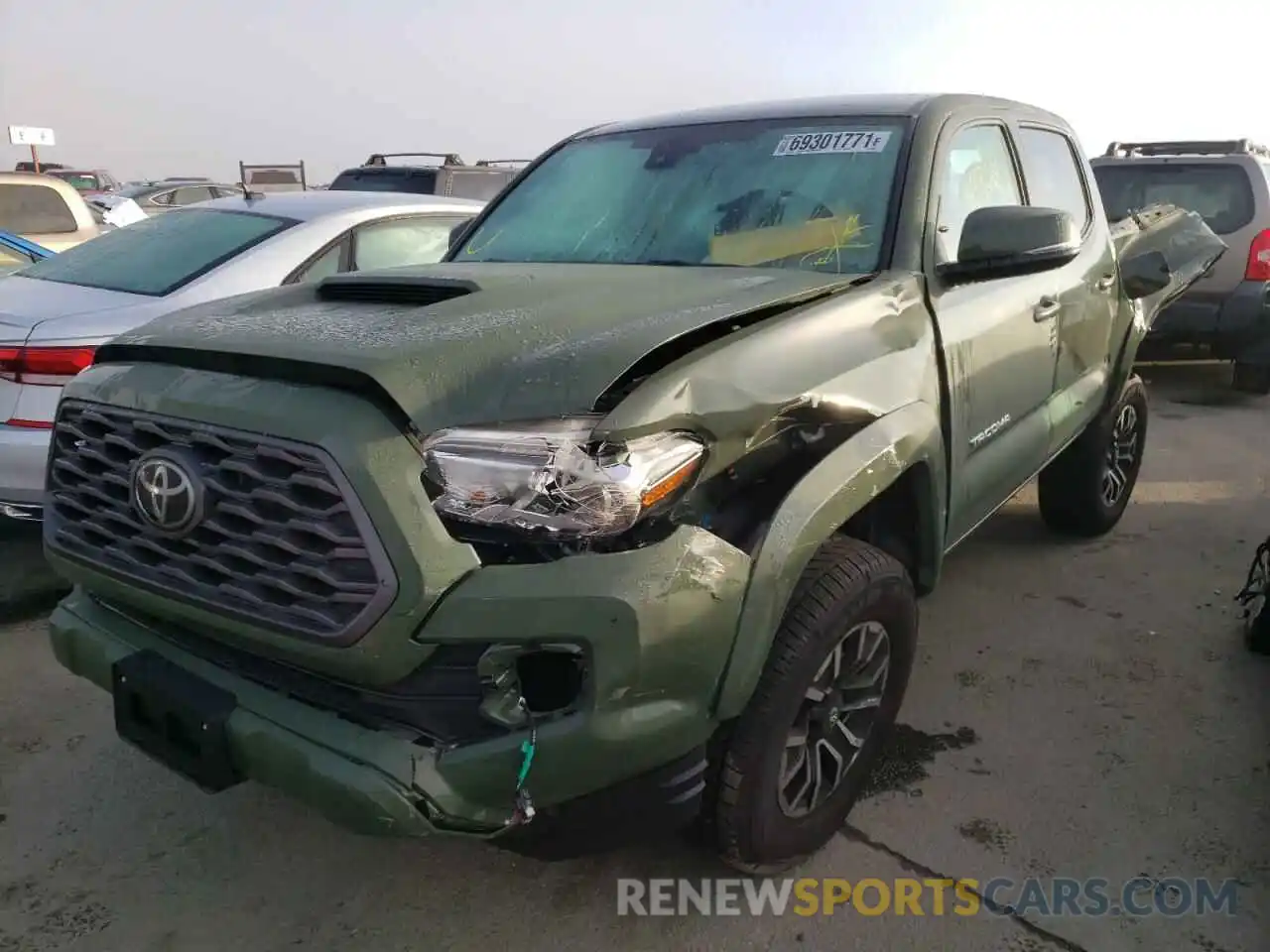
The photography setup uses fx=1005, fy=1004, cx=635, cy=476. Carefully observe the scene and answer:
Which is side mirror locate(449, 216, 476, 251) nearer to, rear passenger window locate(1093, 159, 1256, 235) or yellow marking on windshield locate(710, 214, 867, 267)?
yellow marking on windshield locate(710, 214, 867, 267)

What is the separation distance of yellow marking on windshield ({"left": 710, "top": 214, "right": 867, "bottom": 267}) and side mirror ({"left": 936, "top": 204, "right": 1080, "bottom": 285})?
0.90ft

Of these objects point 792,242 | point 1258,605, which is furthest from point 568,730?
point 1258,605

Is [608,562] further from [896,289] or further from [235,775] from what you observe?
[896,289]

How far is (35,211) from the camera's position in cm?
820

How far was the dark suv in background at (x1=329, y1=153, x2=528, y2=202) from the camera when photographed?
898 cm

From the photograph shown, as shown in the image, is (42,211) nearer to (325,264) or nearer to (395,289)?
(325,264)

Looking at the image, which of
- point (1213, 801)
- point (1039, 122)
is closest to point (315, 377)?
point (1213, 801)

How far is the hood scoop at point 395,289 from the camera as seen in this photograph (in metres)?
2.37

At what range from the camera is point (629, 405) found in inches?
71.9

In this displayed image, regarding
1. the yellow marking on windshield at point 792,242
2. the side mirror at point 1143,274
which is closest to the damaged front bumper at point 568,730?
the yellow marking on windshield at point 792,242

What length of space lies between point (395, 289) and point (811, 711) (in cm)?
141

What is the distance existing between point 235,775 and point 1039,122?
3635mm

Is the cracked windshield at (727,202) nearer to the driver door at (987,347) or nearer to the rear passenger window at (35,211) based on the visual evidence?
the driver door at (987,347)

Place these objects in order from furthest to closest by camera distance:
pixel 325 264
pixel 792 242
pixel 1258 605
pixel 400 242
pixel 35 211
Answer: pixel 35 211 < pixel 400 242 < pixel 325 264 < pixel 1258 605 < pixel 792 242
